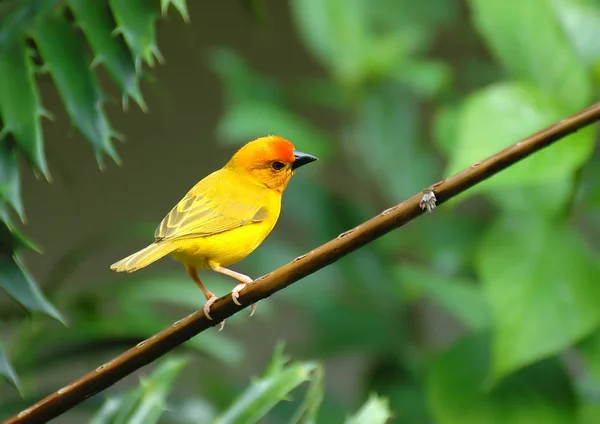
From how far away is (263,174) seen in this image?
0.47 m

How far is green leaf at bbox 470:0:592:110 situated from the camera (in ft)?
3.29

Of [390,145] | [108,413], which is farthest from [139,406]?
[390,145]

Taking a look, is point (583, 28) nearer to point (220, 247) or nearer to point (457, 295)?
point (457, 295)

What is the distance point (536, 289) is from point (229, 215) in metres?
0.57

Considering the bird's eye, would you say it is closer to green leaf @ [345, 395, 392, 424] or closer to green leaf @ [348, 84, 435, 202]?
green leaf @ [345, 395, 392, 424]

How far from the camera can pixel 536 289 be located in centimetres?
93

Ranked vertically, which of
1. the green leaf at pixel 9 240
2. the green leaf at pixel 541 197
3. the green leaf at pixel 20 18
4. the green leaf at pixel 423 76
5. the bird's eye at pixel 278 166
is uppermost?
the green leaf at pixel 20 18

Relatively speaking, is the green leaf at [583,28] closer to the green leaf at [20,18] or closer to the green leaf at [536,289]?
the green leaf at [536,289]

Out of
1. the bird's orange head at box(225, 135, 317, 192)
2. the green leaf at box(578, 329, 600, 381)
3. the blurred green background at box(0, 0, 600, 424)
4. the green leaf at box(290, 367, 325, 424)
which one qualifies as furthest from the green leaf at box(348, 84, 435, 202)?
the bird's orange head at box(225, 135, 317, 192)

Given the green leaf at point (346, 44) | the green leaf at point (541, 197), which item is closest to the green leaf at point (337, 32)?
the green leaf at point (346, 44)

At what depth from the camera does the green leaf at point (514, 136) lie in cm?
74

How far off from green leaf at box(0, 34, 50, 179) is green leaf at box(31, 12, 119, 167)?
18 mm

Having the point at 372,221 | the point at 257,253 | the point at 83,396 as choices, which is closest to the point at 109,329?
the point at 257,253

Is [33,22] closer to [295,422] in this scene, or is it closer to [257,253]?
[295,422]
